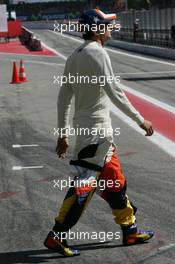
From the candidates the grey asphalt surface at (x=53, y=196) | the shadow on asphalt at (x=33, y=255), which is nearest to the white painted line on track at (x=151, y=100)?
the grey asphalt surface at (x=53, y=196)

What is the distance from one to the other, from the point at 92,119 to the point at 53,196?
2413 millimetres

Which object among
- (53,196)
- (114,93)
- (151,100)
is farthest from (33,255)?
Answer: (151,100)

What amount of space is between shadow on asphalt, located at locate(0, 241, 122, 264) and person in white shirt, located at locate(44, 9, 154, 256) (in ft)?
0.50

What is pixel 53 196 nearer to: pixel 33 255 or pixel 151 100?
pixel 33 255

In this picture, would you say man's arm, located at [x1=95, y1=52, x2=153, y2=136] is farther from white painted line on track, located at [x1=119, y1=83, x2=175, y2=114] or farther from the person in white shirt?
white painted line on track, located at [x1=119, y1=83, x2=175, y2=114]

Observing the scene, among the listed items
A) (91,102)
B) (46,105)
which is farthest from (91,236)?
(46,105)

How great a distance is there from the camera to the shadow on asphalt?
203 inches

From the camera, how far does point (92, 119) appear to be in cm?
496

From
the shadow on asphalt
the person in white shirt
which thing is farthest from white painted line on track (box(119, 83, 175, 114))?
the person in white shirt

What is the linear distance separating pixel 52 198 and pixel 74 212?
2020mm

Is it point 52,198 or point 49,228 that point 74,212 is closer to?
point 49,228

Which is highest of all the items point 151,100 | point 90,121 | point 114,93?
point 114,93

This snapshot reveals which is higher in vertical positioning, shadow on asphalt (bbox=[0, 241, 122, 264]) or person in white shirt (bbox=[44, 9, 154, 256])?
person in white shirt (bbox=[44, 9, 154, 256])

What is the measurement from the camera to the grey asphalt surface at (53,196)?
17.4 feet
